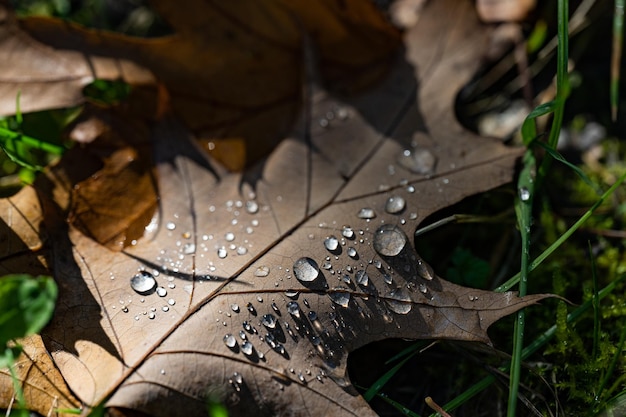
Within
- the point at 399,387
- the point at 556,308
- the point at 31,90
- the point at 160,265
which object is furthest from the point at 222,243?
the point at 556,308

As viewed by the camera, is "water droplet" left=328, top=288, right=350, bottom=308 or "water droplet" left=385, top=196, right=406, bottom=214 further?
"water droplet" left=385, top=196, right=406, bottom=214

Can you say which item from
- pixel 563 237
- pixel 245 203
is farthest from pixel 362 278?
pixel 563 237

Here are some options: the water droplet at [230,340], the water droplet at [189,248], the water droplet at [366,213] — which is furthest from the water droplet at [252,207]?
the water droplet at [230,340]

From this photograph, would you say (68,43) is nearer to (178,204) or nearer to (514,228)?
Result: (178,204)

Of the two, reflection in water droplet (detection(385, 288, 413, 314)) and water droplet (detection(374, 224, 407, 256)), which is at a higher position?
water droplet (detection(374, 224, 407, 256))

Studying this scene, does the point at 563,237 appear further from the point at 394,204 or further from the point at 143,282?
the point at 143,282

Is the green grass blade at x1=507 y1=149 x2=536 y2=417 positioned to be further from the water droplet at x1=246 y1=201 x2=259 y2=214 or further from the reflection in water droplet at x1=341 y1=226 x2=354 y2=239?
the water droplet at x1=246 y1=201 x2=259 y2=214

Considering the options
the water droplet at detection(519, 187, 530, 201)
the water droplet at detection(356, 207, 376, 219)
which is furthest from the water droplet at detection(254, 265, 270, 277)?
the water droplet at detection(519, 187, 530, 201)
